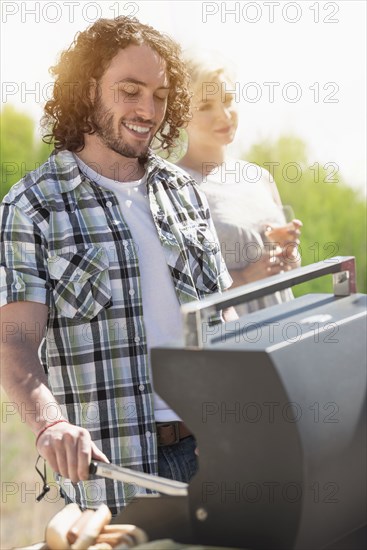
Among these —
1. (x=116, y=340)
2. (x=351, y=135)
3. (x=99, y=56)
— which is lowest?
(x=116, y=340)

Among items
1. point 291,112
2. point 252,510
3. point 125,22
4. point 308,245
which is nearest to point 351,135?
point 291,112

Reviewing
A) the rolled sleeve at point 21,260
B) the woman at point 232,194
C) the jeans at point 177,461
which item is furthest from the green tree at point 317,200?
the rolled sleeve at point 21,260

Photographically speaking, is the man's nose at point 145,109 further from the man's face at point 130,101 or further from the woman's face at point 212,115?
the woman's face at point 212,115

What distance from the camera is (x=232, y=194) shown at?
3467mm

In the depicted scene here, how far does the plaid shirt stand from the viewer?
2287mm

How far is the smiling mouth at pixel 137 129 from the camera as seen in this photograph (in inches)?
98.1

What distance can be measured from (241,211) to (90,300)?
1.26 meters

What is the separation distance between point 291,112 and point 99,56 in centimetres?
401

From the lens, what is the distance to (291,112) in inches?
253

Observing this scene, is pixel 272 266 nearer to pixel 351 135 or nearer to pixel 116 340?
pixel 116 340

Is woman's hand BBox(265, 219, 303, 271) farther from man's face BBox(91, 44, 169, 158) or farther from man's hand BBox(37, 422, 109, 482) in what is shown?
man's hand BBox(37, 422, 109, 482)

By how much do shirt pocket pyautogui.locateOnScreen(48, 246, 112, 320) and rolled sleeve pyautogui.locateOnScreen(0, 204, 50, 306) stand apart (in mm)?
29

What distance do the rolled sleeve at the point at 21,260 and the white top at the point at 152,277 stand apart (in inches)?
10.2

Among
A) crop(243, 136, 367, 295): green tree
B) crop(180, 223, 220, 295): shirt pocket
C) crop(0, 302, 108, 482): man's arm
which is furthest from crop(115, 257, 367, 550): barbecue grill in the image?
crop(243, 136, 367, 295): green tree
